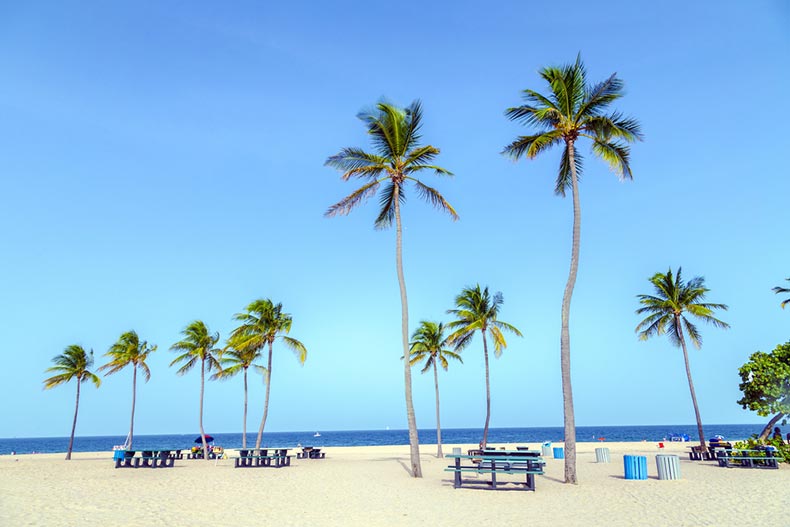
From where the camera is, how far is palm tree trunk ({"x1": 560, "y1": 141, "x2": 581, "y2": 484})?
1520 cm

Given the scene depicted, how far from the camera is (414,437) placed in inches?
704

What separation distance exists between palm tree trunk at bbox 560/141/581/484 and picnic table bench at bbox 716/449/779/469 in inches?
366

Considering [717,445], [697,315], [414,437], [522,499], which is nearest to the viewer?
[522,499]

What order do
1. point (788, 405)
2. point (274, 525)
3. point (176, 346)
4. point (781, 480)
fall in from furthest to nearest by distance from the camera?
point (176, 346) → point (788, 405) → point (781, 480) → point (274, 525)

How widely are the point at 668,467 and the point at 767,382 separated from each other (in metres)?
7.81

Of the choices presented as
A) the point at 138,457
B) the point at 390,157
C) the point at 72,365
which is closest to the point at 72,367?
the point at 72,365

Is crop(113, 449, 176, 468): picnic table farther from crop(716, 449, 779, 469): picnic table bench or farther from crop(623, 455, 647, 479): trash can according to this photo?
crop(716, 449, 779, 469): picnic table bench

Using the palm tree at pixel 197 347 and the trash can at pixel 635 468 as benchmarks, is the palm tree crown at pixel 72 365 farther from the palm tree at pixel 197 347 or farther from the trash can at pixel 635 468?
the trash can at pixel 635 468

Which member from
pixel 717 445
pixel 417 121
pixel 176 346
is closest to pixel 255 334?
pixel 176 346

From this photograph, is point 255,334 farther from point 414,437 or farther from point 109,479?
point 414,437

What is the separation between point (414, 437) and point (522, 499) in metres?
5.94

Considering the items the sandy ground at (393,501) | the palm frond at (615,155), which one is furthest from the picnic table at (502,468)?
the palm frond at (615,155)

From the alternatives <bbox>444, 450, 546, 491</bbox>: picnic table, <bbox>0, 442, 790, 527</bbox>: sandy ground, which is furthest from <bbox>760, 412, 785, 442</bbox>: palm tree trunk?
<bbox>444, 450, 546, 491</bbox>: picnic table

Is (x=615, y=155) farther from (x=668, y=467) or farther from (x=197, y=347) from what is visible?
(x=197, y=347)
